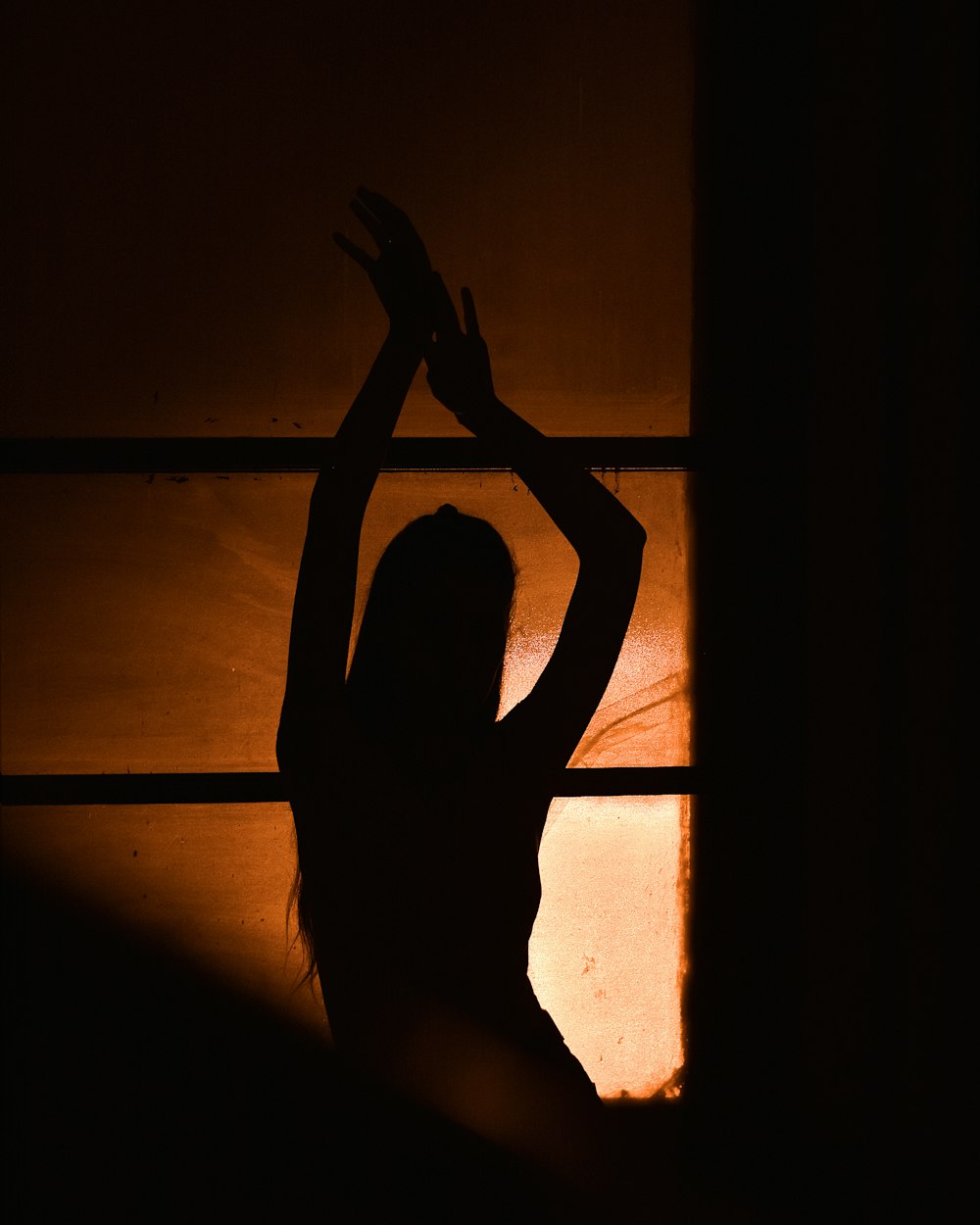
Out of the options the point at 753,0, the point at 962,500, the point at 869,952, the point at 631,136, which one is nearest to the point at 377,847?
the point at 869,952

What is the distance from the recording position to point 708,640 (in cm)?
100

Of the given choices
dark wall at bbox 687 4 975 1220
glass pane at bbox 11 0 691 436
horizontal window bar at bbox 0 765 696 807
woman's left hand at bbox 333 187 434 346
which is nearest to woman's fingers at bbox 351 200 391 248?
woman's left hand at bbox 333 187 434 346

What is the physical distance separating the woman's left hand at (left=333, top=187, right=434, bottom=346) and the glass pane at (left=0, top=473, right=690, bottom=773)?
0.83 ft

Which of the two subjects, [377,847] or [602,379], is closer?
[377,847]

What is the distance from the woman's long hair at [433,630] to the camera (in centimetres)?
73

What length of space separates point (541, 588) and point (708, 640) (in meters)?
0.25

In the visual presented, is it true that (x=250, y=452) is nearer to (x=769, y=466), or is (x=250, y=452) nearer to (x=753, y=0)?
(x=769, y=466)

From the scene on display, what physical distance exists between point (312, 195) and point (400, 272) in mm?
331

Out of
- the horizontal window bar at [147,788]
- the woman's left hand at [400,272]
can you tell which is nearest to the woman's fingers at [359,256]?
the woman's left hand at [400,272]

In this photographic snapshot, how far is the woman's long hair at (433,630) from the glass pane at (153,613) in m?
0.22

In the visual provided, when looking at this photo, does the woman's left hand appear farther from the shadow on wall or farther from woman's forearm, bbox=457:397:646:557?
the shadow on wall

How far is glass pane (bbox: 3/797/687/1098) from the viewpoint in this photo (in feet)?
3.16

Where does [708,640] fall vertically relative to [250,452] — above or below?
below

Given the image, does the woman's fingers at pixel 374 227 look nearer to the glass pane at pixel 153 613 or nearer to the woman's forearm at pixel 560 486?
the woman's forearm at pixel 560 486
